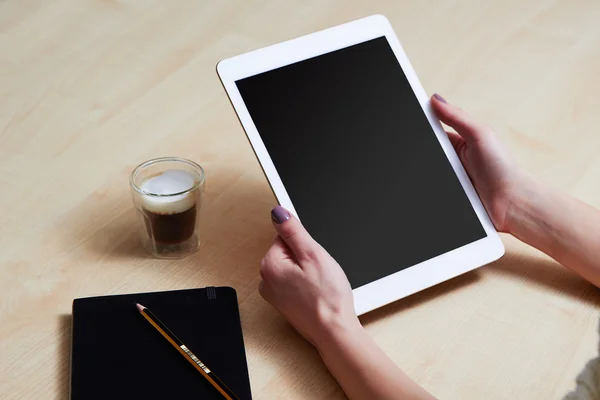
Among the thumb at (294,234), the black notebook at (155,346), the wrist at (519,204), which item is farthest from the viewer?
the wrist at (519,204)

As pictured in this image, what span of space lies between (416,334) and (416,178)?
9.0 inches

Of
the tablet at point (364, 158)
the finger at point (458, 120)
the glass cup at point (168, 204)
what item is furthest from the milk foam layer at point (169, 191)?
the finger at point (458, 120)

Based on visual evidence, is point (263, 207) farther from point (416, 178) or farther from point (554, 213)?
point (554, 213)

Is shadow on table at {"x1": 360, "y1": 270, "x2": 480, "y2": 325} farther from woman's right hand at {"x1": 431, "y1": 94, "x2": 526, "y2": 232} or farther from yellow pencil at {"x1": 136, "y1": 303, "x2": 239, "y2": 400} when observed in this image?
yellow pencil at {"x1": 136, "y1": 303, "x2": 239, "y2": 400}

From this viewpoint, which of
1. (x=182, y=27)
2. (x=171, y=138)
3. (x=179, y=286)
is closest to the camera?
(x=179, y=286)

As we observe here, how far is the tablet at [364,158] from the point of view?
42.3 inches

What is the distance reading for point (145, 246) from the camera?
1156mm

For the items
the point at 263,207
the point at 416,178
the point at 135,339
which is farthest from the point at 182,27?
the point at 135,339

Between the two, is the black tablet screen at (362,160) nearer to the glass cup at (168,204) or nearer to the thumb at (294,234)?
the thumb at (294,234)

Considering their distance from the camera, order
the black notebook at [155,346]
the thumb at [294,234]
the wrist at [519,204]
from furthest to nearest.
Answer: the wrist at [519,204] < the thumb at [294,234] < the black notebook at [155,346]

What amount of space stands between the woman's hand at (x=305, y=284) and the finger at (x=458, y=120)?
0.30 metres

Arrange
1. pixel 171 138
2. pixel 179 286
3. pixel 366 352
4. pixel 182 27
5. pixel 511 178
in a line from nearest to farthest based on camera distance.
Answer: pixel 366 352, pixel 179 286, pixel 511 178, pixel 171 138, pixel 182 27

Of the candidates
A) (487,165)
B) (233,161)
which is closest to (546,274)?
(487,165)

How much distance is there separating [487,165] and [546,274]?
0.60 feet
